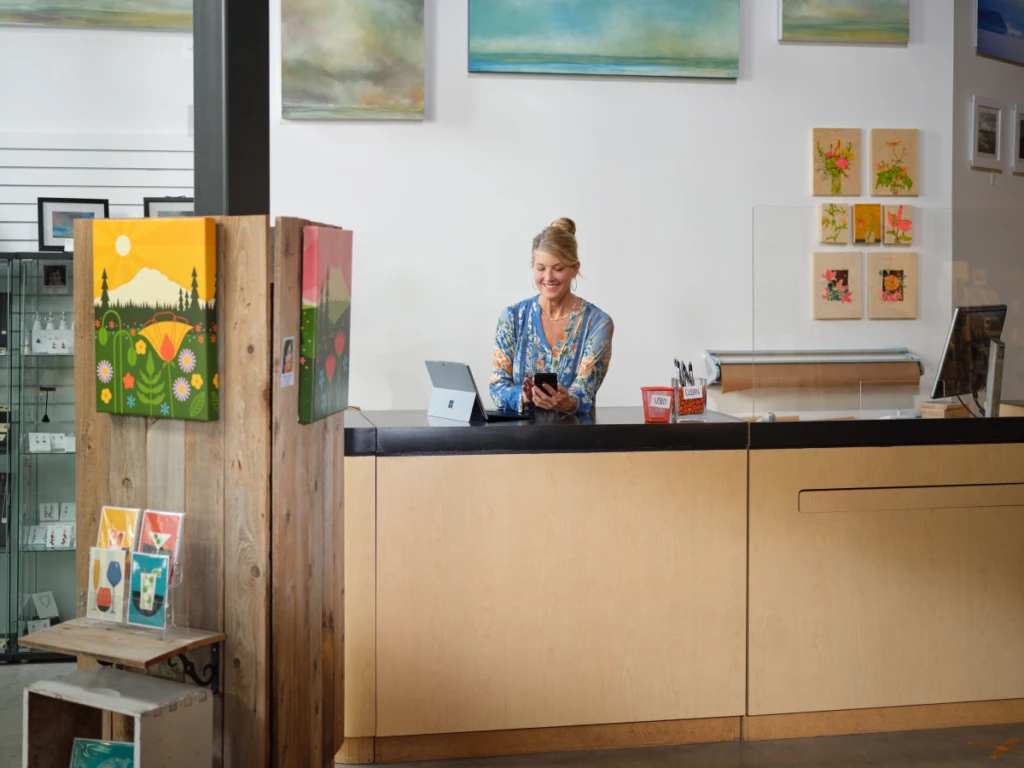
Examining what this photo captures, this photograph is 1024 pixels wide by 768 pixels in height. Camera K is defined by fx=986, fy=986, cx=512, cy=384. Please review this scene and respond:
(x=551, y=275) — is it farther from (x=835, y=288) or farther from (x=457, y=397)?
(x=835, y=288)

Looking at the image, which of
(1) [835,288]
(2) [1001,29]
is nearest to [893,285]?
(1) [835,288]

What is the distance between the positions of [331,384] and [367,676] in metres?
1.13

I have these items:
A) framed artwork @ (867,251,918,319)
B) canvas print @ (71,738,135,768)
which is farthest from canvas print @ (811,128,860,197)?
canvas print @ (71,738,135,768)

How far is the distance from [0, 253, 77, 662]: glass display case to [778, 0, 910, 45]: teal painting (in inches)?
154

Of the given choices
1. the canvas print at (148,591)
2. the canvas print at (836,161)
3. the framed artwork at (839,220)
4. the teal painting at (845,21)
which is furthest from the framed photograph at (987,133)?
the canvas print at (148,591)

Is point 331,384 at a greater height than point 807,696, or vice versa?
point 331,384

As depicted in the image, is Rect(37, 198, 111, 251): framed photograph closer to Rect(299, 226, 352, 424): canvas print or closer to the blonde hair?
the blonde hair

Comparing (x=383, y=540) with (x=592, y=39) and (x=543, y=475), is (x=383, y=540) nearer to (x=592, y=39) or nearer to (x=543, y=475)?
(x=543, y=475)

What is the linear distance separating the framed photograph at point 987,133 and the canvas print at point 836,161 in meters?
0.80

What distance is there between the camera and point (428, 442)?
10.1ft

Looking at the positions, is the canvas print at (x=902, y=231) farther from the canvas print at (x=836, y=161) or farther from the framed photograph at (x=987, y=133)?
the framed photograph at (x=987, y=133)

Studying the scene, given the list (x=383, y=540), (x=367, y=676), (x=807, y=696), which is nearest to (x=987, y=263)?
(x=807, y=696)

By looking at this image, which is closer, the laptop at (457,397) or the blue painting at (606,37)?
the laptop at (457,397)

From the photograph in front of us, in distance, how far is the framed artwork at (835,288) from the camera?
3.25 m
